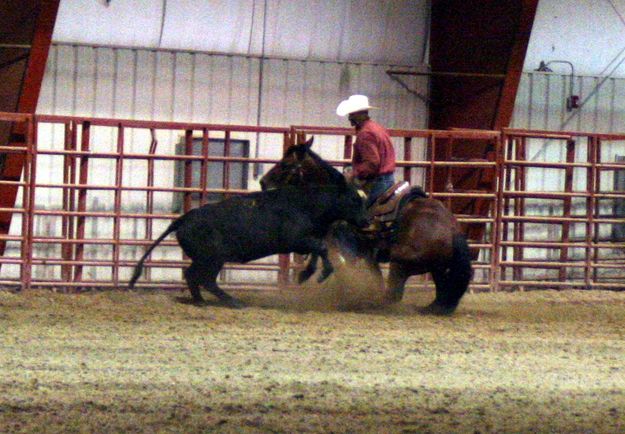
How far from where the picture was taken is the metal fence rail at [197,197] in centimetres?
1173

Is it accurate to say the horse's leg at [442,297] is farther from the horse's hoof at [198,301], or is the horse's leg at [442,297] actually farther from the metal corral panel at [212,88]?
the metal corral panel at [212,88]

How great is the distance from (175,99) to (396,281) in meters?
5.04

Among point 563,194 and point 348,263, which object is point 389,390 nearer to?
point 348,263

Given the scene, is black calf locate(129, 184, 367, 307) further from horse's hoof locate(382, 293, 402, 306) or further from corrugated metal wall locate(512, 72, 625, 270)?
corrugated metal wall locate(512, 72, 625, 270)

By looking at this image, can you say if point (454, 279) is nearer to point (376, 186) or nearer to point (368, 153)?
point (376, 186)

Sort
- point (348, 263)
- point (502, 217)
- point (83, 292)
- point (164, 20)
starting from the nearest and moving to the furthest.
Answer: point (348, 263), point (83, 292), point (502, 217), point (164, 20)

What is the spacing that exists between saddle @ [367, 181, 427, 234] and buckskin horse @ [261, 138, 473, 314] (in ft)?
0.09

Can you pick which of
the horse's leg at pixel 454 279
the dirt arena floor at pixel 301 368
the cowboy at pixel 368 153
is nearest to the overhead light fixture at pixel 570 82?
the dirt arena floor at pixel 301 368

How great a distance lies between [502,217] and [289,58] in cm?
364

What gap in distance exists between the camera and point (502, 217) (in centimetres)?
1284

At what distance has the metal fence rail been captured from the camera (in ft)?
38.5

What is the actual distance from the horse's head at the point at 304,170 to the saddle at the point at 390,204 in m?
0.39

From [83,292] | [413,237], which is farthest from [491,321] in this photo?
[83,292]

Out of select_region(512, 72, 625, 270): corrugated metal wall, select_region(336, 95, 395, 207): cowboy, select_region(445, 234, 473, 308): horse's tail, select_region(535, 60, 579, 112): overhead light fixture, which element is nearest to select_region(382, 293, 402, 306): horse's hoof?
select_region(445, 234, 473, 308): horse's tail
